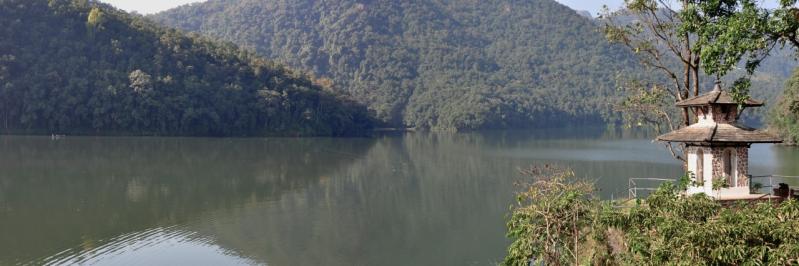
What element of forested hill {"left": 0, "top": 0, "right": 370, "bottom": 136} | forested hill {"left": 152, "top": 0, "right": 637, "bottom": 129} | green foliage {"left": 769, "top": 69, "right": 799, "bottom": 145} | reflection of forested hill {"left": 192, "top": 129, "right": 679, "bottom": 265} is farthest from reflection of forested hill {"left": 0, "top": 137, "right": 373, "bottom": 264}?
forested hill {"left": 152, "top": 0, "right": 637, "bottom": 129}

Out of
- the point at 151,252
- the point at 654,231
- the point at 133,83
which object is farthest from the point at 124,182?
the point at 133,83

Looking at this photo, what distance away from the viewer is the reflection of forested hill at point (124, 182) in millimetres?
23141

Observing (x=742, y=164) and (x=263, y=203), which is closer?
(x=742, y=164)

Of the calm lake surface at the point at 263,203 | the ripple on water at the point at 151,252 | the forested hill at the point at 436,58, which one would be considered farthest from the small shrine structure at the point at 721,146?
the forested hill at the point at 436,58

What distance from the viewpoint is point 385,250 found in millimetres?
21375

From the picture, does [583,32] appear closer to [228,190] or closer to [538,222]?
[228,190]

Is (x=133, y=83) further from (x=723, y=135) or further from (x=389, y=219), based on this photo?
(x=723, y=135)

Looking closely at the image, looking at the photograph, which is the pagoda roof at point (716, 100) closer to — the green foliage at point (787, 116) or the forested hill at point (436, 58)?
the green foliage at point (787, 116)

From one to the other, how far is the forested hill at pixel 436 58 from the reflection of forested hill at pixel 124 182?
62.0 m

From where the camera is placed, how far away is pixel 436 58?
156625mm

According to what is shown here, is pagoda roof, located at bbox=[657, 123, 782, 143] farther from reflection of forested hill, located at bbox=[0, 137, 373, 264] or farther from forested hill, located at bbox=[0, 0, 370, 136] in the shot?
forested hill, located at bbox=[0, 0, 370, 136]

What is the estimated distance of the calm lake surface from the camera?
20750 mm

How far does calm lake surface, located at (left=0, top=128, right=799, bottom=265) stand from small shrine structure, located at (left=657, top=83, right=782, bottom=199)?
6.61m

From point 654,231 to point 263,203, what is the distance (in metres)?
22.1
